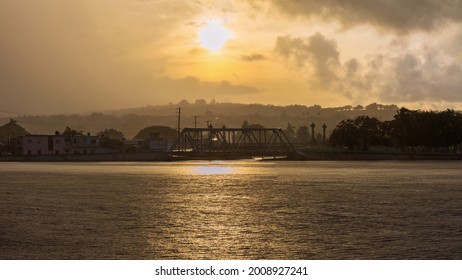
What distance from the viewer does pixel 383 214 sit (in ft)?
189

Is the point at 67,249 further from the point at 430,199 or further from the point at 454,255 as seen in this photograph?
the point at 430,199

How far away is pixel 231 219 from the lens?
5325cm

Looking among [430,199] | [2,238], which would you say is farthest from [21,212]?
[430,199]

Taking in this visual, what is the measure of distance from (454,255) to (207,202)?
38696 millimetres

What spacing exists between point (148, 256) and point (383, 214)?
29.4m
